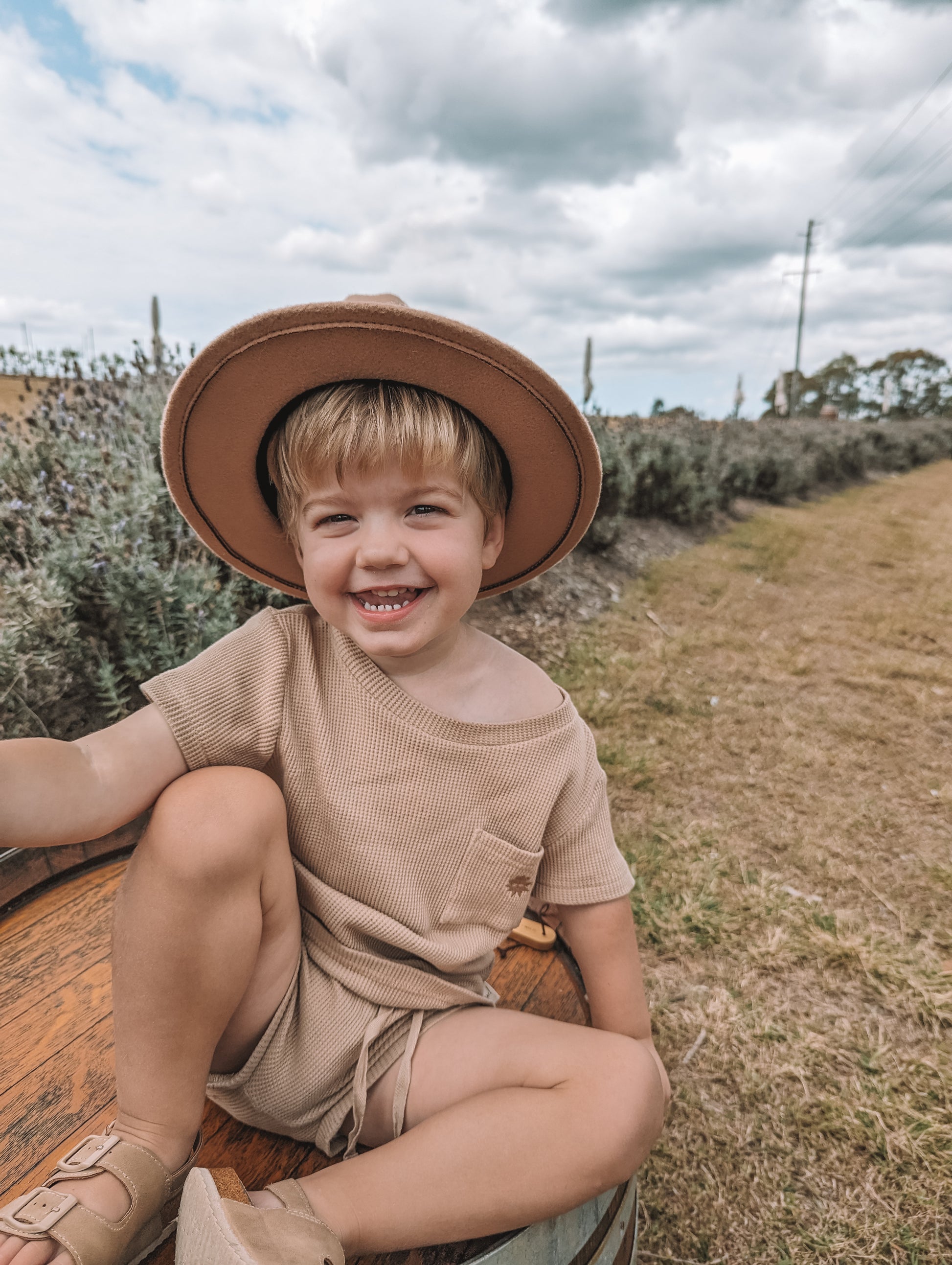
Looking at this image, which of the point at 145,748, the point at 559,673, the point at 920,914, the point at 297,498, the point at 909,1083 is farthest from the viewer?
the point at 559,673

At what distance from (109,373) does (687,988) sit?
4.17 metres

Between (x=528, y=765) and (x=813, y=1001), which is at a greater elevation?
(x=528, y=765)

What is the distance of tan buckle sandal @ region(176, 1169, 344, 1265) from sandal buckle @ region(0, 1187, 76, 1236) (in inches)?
5.4

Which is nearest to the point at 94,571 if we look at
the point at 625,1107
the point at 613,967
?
the point at 613,967

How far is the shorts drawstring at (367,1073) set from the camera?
118 centimetres

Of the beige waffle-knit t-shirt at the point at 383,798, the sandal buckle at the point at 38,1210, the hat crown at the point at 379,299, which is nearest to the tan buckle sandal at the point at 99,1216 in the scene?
the sandal buckle at the point at 38,1210

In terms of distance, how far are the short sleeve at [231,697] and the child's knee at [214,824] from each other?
0.28 feet

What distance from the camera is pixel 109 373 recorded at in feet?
14.3

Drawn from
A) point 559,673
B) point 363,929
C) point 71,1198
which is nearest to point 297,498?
point 363,929

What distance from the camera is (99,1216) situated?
37.6 inches

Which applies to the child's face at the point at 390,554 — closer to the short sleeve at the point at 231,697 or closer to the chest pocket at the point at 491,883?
the short sleeve at the point at 231,697

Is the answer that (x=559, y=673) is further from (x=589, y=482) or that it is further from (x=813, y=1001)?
(x=589, y=482)

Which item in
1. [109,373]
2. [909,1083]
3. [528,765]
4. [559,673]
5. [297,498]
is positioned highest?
[109,373]

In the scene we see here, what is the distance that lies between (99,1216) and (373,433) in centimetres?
106
